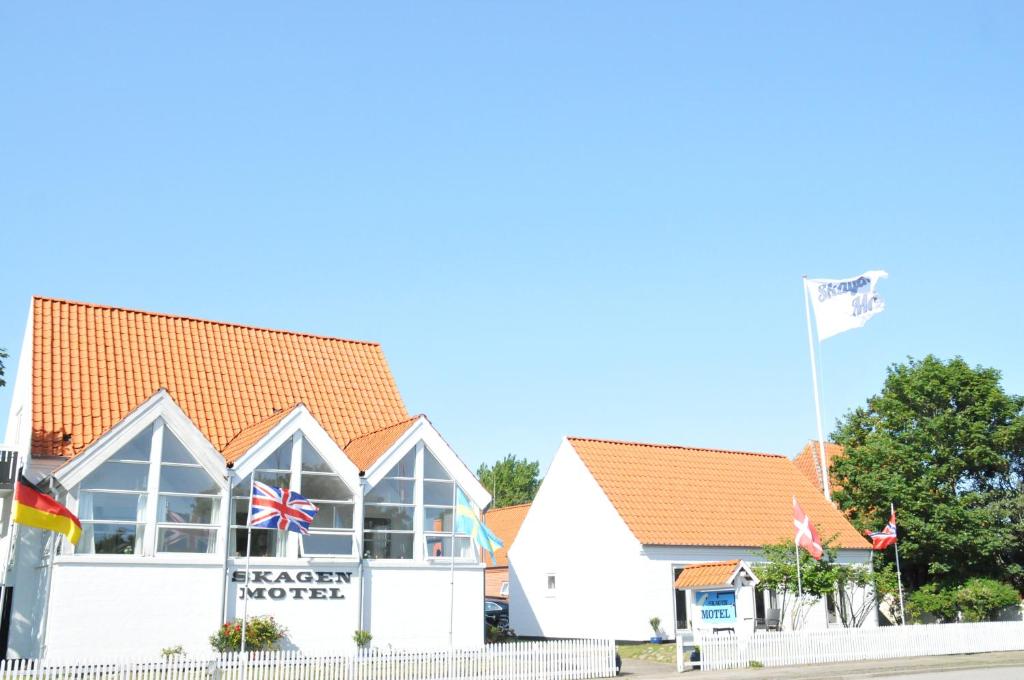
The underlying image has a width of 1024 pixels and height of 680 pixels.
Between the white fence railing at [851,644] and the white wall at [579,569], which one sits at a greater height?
the white wall at [579,569]

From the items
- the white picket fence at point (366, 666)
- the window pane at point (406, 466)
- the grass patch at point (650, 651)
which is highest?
the window pane at point (406, 466)

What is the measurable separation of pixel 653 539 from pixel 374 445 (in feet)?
35.9

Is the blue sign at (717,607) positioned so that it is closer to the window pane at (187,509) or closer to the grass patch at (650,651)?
the grass patch at (650,651)

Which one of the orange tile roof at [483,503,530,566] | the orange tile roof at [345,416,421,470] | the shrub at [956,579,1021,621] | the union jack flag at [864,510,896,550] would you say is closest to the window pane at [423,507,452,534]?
the orange tile roof at [345,416,421,470]

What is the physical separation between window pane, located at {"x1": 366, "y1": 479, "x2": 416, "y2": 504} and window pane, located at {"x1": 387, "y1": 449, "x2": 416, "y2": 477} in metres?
0.20

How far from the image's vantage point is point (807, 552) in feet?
100

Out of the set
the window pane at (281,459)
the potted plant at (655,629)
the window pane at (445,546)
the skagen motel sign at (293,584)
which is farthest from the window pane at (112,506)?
the potted plant at (655,629)

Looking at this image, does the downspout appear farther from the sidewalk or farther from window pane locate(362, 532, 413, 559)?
the sidewalk

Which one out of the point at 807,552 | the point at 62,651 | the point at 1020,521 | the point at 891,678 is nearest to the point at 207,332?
the point at 62,651

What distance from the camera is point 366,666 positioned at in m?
21.3

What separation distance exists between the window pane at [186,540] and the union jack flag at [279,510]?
2.85m

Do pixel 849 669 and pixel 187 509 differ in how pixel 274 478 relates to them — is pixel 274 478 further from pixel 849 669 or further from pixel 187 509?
pixel 849 669

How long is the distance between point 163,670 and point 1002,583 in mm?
32141

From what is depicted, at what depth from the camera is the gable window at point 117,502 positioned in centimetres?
2377
